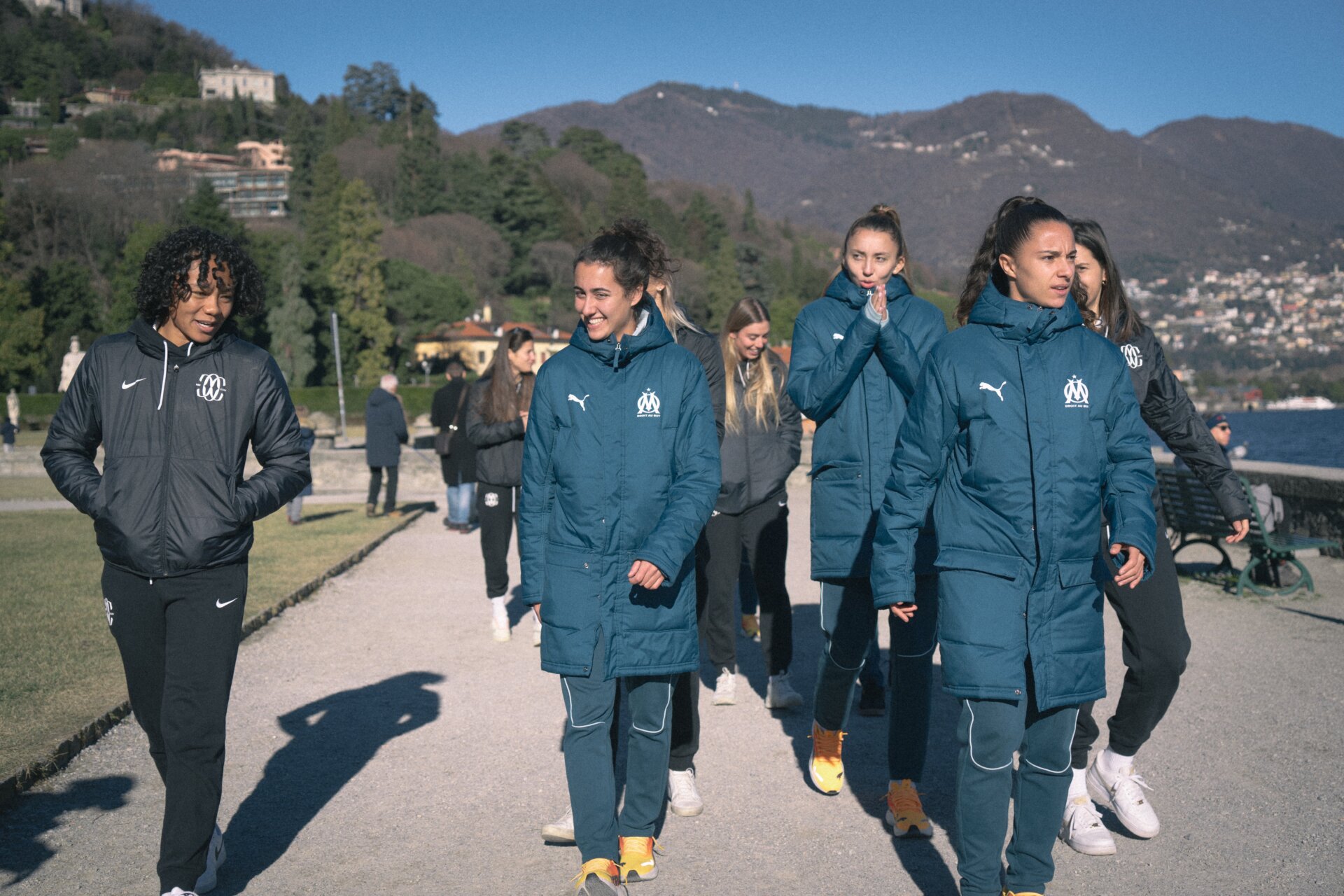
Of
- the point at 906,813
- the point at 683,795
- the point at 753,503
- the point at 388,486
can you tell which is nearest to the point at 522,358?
the point at 753,503

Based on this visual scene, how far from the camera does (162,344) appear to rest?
3.78 m

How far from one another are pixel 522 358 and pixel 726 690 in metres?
2.89

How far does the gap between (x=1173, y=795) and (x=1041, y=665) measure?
193cm

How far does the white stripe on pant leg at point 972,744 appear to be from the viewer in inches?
134

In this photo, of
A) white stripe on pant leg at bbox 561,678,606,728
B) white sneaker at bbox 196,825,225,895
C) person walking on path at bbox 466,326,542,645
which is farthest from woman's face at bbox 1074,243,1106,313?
person walking on path at bbox 466,326,542,645

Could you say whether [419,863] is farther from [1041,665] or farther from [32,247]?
[32,247]

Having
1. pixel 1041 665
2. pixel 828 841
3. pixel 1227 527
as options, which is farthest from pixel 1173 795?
pixel 1227 527

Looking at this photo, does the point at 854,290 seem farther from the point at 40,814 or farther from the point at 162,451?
the point at 40,814

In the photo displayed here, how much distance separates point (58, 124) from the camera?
537ft

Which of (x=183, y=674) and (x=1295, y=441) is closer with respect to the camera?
(x=183, y=674)

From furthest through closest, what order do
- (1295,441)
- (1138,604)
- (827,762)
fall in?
1. (1295,441)
2. (827,762)
3. (1138,604)

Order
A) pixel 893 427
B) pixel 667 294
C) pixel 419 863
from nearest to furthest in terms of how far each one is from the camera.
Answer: pixel 419 863 < pixel 893 427 < pixel 667 294

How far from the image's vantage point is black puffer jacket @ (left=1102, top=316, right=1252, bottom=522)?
4473mm

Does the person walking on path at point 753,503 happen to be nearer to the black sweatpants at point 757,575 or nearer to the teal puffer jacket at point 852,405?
the black sweatpants at point 757,575
